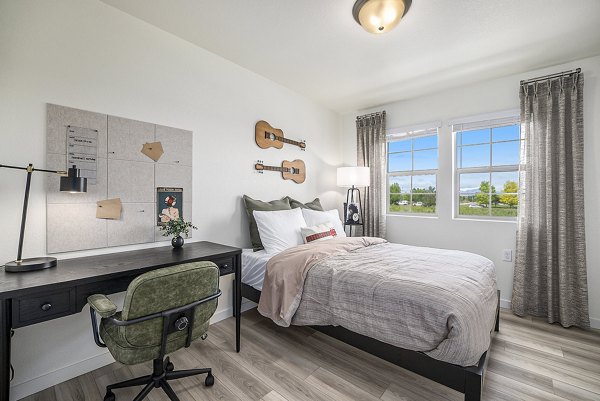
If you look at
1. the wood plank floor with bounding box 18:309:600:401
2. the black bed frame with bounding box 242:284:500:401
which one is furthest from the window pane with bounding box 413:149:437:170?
the black bed frame with bounding box 242:284:500:401

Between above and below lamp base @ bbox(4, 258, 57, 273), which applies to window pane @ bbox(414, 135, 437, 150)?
above

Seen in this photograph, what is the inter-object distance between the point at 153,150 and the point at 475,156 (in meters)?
3.52

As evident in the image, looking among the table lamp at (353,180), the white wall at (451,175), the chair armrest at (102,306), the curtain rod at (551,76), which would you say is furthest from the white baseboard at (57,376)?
the curtain rod at (551,76)

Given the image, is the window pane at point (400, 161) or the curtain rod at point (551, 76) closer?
the curtain rod at point (551, 76)

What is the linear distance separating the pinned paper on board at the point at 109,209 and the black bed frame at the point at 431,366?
1812 millimetres

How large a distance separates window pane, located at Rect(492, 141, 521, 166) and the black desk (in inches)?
128

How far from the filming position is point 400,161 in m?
3.91

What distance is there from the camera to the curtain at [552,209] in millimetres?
2566

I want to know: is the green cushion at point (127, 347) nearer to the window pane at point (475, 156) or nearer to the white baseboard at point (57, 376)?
the white baseboard at point (57, 376)

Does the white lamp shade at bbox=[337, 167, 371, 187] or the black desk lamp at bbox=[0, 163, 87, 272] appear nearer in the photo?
the black desk lamp at bbox=[0, 163, 87, 272]

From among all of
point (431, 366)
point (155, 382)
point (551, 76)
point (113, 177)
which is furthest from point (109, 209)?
point (551, 76)

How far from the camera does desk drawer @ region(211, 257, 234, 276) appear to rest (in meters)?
2.00

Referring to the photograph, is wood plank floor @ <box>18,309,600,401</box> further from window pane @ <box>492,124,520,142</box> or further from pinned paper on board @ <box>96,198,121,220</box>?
window pane @ <box>492,124,520,142</box>

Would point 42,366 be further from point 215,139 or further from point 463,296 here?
point 463,296
